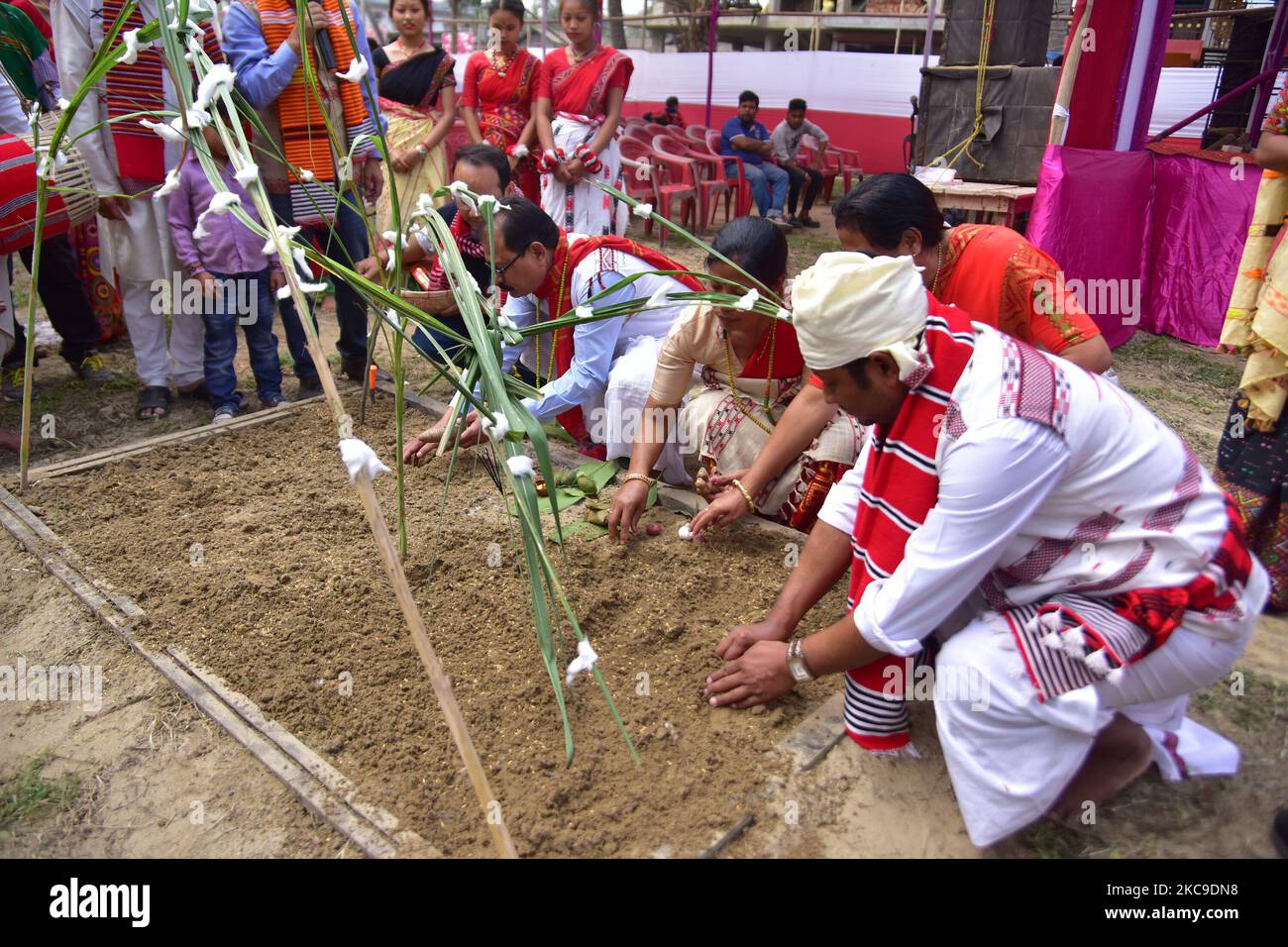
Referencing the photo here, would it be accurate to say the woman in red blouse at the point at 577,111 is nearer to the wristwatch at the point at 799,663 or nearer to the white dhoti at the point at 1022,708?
the wristwatch at the point at 799,663

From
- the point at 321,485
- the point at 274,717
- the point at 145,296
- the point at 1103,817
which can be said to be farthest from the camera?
the point at 145,296

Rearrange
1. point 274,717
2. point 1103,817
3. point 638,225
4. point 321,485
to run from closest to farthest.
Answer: point 1103,817 → point 274,717 → point 321,485 → point 638,225

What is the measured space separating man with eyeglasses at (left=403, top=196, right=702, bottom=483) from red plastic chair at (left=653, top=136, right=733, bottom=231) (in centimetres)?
555

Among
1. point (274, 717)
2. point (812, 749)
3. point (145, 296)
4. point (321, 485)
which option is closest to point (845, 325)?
point (812, 749)

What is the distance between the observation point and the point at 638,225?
8.91 m

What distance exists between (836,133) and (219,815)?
11.7 meters

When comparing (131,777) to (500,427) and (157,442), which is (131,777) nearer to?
(500,427)

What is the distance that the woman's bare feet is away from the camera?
162 centimetres

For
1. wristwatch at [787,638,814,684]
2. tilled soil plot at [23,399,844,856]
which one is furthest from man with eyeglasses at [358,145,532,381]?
wristwatch at [787,638,814,684]

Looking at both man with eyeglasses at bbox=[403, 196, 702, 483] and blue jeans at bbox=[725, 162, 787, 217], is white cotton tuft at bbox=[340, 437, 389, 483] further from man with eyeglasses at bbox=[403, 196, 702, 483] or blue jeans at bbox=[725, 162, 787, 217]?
blue jeans at bbox=[725, 162, 787, 217]

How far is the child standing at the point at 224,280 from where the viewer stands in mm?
3463

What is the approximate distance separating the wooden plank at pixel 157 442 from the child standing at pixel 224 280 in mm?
83

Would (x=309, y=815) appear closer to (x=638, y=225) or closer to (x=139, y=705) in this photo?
(x=139, y=705)

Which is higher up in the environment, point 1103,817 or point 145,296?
point 145,296
